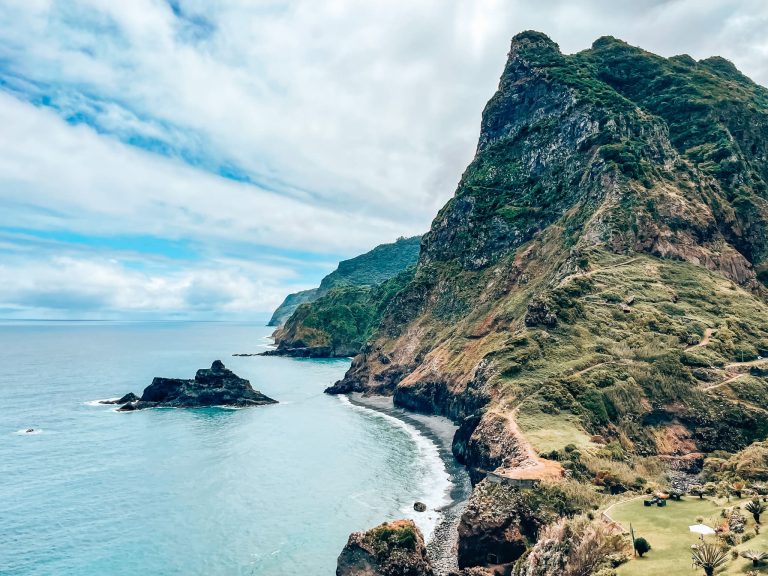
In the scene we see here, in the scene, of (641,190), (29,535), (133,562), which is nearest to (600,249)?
(641,190)

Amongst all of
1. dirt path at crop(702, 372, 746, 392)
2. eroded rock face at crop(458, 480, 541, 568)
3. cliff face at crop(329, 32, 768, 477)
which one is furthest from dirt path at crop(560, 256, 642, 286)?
eroded rock face at crop(458, 480, 541, 568)

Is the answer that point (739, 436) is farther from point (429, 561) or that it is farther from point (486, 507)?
point (429, 561)

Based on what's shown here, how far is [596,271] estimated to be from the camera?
96.9m

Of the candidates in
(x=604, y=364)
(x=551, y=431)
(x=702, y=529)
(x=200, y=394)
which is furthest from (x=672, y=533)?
(x=200, y=394)

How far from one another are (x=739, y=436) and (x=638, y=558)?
149 feet

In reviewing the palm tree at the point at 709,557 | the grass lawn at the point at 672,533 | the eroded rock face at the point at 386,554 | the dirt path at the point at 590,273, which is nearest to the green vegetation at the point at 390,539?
the eroded rock face at the point at 386,554

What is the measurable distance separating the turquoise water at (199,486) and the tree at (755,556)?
110 feet

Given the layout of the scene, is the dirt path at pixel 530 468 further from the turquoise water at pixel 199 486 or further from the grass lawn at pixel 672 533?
the turquoise water at pixel 199 486

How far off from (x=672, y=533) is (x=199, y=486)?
56283 millimetres

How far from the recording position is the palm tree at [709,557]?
26.2 m

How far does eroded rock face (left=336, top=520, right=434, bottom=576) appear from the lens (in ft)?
142

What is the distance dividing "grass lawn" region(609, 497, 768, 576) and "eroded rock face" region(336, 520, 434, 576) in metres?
16.5

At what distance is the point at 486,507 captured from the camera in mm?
47125

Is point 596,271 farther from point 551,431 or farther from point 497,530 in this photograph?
point 497,530
